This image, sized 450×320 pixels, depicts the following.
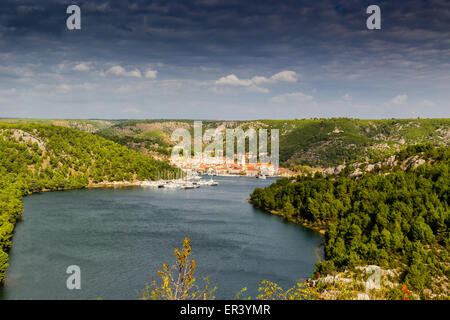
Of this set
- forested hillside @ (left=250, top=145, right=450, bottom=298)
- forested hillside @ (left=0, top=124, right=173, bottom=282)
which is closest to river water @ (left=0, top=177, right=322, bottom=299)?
forested hillside @ (left=250, top=145, right=450, bottom=298)

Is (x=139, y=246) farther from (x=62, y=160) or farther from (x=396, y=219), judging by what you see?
(x=62, y=160)

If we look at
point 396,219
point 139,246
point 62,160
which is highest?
point 62,160

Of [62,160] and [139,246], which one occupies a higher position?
[62,160]

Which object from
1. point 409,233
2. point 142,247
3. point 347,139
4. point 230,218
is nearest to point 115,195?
point 230,218

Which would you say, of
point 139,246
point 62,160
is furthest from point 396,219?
point 62,160
